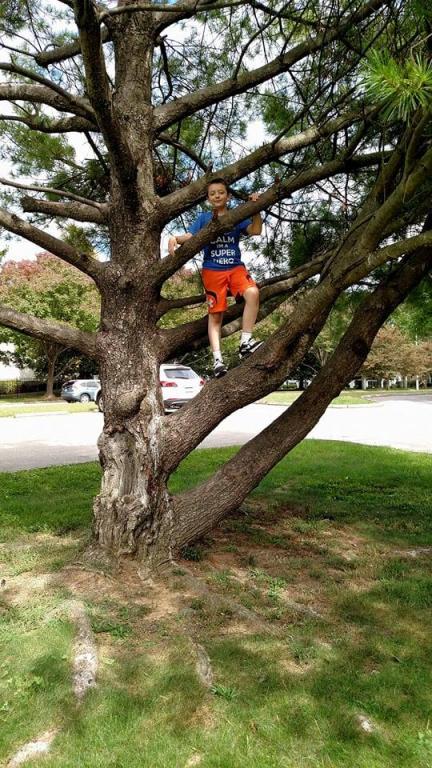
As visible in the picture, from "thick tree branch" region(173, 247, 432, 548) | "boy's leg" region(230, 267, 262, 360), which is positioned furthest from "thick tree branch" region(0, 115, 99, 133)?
"thick tree branch" region(173, 247, 432, 548)

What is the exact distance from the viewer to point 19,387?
35.6 meters

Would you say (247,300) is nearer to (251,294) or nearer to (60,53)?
(251,294)

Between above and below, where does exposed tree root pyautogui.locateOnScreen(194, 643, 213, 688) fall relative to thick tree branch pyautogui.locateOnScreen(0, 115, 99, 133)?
below

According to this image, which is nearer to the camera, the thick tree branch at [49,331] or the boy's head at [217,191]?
the boy's head at [217,191]

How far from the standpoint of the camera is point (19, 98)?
3.91 m

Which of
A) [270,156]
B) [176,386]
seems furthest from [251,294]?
[176,386]

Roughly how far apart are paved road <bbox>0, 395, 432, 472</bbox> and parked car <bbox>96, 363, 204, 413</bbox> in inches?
57.7

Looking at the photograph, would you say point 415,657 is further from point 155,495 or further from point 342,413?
point 342,413

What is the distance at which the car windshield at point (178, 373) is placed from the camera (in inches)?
656

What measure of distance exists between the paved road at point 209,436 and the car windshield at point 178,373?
6.08ft

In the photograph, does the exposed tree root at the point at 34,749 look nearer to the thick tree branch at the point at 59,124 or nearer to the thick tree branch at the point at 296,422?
the thick tree branch at the point at 296,422

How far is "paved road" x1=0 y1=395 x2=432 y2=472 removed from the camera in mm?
9992

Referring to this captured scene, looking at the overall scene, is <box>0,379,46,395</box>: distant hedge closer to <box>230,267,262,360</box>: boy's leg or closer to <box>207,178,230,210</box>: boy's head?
<box>230,267,262,360</box>: boy's leg

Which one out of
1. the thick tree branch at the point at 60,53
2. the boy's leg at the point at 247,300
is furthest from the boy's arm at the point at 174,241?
the thick tree branch at the point at 60,53
